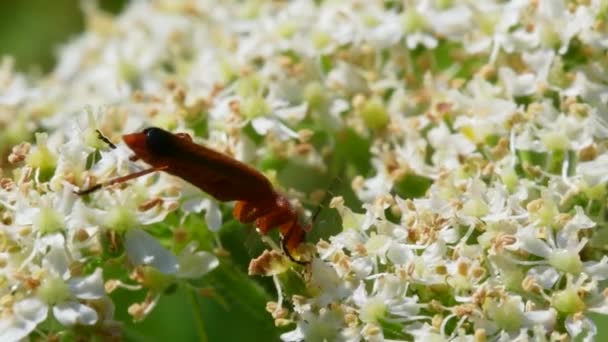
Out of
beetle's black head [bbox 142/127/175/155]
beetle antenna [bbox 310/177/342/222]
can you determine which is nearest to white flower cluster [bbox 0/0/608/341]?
beetle antenna [bbox 310/177/342/222]

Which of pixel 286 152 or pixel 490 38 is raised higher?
pixel 490 38

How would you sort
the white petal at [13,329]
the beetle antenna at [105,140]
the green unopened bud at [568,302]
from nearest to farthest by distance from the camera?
the white petal at [13,329], the green unopened bud at [568,302], the beetle antenna at [105,140]

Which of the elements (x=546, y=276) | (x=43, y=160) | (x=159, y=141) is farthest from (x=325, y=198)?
(x=43, y=160)

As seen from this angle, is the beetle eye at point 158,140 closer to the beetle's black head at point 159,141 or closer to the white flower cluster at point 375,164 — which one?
the beetle's black head at point 159,141

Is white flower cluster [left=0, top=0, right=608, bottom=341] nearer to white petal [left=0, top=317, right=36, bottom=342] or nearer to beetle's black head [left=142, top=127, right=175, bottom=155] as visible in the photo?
white petal [left=0, top=317, right=36, bottom=342]

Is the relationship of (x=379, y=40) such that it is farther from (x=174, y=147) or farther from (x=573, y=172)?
(x=174, y=147)

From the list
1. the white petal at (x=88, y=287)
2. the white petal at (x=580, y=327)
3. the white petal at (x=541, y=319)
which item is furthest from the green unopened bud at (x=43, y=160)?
the white petal at (x=580, y=327)

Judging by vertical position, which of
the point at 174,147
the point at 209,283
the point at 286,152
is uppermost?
the point at 174,147

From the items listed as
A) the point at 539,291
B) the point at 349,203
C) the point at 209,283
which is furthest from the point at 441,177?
the point at 209,283
